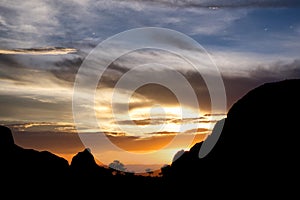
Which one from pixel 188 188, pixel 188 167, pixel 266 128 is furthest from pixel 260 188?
pixel 188 167

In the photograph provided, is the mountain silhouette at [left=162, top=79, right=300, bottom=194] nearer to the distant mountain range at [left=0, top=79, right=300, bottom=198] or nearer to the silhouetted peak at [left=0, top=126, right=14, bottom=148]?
→ the distant mountain range at [left=0, top=79, right=300, bottom=198]

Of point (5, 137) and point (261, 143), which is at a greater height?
point (5, 137)

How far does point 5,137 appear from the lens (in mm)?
118438

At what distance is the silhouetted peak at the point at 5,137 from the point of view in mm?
117062

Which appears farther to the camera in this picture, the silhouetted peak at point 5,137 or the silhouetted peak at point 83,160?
the silhouetted peak at point 83,160

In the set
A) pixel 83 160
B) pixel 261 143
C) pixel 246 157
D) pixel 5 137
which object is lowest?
pixel 246 157

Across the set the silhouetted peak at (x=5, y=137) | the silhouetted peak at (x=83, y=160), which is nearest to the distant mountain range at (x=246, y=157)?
the silhouetted peak at (x=5, y=137)

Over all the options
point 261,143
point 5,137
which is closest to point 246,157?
point 261,143

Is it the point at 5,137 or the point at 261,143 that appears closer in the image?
the point at 261,143

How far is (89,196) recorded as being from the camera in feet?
493

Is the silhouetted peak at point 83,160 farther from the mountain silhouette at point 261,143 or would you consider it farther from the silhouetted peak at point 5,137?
the mountain silhouette at point 261,143

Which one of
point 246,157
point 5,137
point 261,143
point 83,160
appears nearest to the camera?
point 261,143

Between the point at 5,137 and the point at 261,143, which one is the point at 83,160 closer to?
the point at 5,137

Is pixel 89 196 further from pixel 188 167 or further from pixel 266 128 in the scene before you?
pixel 266 128
